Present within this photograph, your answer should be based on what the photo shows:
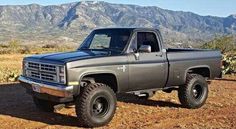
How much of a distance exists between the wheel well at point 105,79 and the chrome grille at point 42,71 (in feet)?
2.02

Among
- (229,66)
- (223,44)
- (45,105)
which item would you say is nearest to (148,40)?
(45,105)

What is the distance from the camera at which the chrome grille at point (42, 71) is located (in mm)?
8953

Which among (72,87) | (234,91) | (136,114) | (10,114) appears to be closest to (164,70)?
(136,114)

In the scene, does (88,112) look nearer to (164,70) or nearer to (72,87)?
(72,87)

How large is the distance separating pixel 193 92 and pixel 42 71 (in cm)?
415

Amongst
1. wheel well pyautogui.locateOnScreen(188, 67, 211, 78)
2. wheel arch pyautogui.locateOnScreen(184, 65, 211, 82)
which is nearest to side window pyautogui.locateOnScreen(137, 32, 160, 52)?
wheel arch pyautogui.locateOnScreen(184, 65, 211, 82)

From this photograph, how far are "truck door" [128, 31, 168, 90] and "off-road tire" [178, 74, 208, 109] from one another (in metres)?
0.86

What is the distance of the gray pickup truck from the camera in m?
8.88

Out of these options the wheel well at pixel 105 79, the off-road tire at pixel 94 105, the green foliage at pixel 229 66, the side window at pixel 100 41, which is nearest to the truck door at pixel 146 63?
the wheel well at pixel 105 79

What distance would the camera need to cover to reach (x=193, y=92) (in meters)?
11.5

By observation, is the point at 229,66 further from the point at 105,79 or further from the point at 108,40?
the point at 105,79

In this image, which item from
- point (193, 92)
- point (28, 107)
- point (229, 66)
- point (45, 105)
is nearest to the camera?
point (45, 105)

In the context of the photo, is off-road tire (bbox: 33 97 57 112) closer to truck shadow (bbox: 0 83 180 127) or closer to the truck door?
truck shadow (bbox: 0 83 180 127)

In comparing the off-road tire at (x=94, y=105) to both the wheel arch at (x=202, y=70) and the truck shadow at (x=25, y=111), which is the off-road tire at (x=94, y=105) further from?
the wheel arch at (x=202, y=70)
